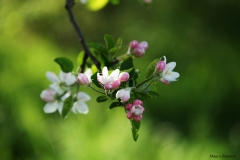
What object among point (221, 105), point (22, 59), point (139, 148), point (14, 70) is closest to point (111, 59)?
point (139, 148)

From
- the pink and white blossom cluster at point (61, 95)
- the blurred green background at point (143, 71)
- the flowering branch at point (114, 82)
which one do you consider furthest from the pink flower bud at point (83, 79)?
the blurred green background at point (143, 71)

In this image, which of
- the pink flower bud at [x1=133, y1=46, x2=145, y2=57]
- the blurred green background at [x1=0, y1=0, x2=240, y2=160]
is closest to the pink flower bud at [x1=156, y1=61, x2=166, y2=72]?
the pink flower bud at [x1=133, y1=46, x2=145, y2=57]

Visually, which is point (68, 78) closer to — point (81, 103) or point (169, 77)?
point (81, 103)

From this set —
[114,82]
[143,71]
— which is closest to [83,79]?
[114,82]

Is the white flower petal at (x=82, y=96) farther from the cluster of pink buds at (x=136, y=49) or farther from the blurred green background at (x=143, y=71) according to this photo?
the blurred green background at (x=143, y=71)

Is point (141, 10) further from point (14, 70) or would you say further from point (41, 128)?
point (41, 128)
